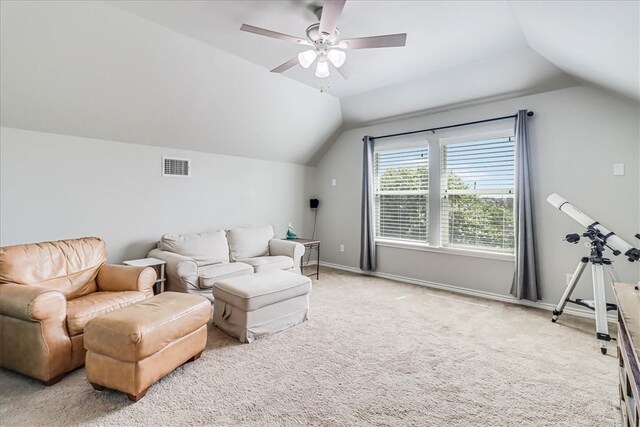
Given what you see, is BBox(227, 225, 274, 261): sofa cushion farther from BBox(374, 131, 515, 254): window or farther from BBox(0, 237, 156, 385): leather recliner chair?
BBox(374, 131, 515, 254): window

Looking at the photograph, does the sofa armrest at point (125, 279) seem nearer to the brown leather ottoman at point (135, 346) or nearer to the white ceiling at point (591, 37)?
the brown leather ottoman at point (135, 346)

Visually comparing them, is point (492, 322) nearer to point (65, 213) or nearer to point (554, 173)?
point (554, 173)

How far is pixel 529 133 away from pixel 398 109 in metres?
1.79

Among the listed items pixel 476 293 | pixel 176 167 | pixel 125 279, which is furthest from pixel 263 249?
pixel 476 293

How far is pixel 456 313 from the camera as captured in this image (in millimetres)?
3543

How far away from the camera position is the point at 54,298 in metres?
2.09

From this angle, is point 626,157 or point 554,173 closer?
point 626,157

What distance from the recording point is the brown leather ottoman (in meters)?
1.87

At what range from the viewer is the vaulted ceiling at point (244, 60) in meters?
2.48

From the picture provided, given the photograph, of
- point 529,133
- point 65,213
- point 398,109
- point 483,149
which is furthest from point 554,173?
point 65,213

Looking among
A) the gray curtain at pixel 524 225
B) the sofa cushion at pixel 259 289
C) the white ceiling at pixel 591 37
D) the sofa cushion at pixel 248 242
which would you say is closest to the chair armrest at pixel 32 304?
the sofa cushion at pixel 259 289

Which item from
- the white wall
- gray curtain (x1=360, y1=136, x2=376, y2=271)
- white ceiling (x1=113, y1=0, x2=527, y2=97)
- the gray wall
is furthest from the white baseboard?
white ceiling (x1=113, y1=0, x2=527, y2=97)

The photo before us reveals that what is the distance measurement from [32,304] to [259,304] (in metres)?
1.55

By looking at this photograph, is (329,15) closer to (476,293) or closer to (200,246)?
(200,246)
